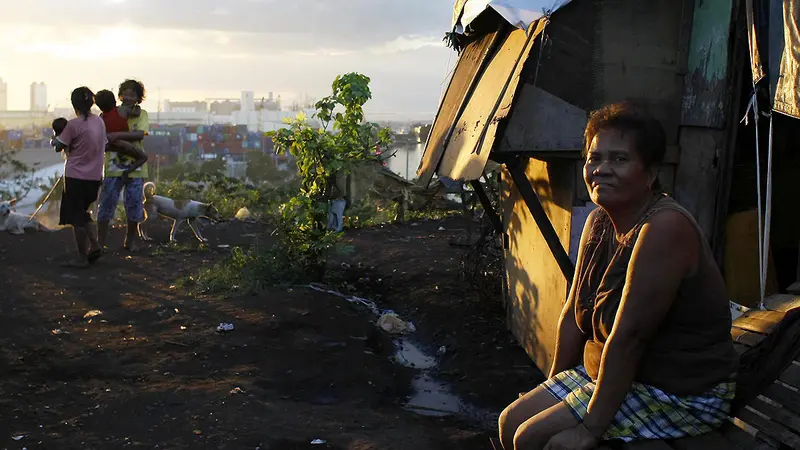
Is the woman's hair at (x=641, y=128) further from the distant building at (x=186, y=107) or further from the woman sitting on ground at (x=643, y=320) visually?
the distant building at (x=186, y=107)

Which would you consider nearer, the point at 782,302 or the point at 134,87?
the point at 782,302

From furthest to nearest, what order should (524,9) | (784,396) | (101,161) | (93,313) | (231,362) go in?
(101,161) → (93,313) → (231,362) → (524,9) → (784,396)

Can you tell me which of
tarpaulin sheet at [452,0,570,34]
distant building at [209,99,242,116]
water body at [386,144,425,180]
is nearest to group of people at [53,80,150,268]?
tarpaulin sheet at [452,0,570,34]

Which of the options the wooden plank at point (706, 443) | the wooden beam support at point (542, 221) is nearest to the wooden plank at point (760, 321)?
the wooden plank at point (706, 443)

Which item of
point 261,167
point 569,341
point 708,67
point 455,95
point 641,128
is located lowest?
point 261,167

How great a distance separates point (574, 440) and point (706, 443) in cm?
45

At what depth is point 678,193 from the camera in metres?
5.00

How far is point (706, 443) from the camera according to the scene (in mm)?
2635

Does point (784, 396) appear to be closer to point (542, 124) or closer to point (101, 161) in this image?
point (542, 124)

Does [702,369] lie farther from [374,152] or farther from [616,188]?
[374,152]

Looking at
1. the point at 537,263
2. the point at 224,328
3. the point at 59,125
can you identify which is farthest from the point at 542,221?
the point at 59,125

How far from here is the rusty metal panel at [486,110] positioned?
5.04m

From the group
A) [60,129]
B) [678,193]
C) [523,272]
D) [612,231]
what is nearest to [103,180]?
[60,129]

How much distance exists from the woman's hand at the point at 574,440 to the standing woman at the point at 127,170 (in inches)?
293
